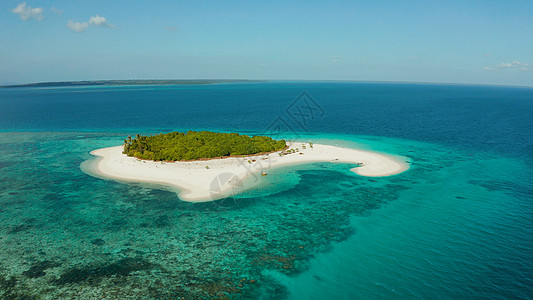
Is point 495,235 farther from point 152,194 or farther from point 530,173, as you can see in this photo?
point 152,194

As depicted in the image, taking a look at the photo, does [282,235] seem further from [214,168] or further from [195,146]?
[195,146]

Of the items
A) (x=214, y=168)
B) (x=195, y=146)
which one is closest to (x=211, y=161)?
(x=214, y=168)

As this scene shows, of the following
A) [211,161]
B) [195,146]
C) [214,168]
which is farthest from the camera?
[195,146]

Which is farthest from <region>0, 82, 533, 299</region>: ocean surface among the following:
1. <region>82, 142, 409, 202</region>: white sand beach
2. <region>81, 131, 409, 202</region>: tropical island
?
<region>81, 131, 409, 202</region>: tropical island

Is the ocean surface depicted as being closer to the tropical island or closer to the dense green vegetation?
the tropical island

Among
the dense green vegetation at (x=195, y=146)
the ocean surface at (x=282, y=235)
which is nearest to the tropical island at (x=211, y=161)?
the dense green vegetation at (x=195, y=146)

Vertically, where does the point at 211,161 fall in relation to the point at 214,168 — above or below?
above

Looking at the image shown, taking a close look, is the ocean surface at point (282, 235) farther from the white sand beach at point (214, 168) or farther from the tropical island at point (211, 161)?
the tropical island at point (211, 161)
